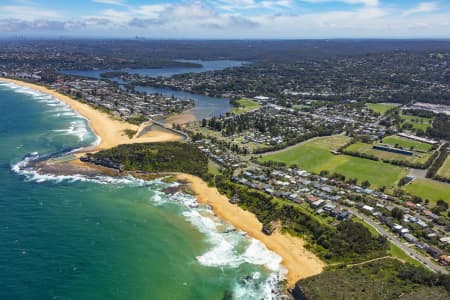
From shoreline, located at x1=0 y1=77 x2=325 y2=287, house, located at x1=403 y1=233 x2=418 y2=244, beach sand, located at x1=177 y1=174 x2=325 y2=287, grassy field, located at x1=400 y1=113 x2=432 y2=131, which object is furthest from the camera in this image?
grassy field, located at x1=400 y1=113 x2=432 y2=131

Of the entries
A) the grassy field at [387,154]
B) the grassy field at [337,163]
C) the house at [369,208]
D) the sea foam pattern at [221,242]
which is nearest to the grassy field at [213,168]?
the sea foam pattern at [221,242]

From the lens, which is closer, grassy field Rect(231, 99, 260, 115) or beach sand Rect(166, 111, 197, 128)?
beach sand Rect(166, 111, 197, 128)

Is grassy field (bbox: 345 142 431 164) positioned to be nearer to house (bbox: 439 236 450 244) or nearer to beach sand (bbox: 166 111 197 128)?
house (bbox: 439 236 450 244)

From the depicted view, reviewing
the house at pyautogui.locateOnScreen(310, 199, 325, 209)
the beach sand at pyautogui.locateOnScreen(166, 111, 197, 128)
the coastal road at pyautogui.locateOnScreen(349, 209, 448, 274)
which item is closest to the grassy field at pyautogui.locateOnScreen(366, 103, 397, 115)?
the beach sand at pyautogui.locateOnScreen(166, 111, 197, 128)

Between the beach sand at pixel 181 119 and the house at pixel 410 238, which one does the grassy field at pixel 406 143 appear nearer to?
the house at pixel 410 238

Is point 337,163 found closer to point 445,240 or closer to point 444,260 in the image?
point 445,240

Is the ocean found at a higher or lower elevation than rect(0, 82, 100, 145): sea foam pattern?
lower

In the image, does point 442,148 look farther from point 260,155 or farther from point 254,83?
point 254,83

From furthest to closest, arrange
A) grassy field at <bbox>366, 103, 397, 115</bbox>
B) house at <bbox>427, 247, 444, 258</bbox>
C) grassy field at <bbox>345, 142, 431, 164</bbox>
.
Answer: grassy field at <bbox>366, 103, 397, 115</bbox>, grassy field at <bbox>345, 142, 431, 164</bbox>, house at <bbox>427, 247, 444, 258</bbox>
